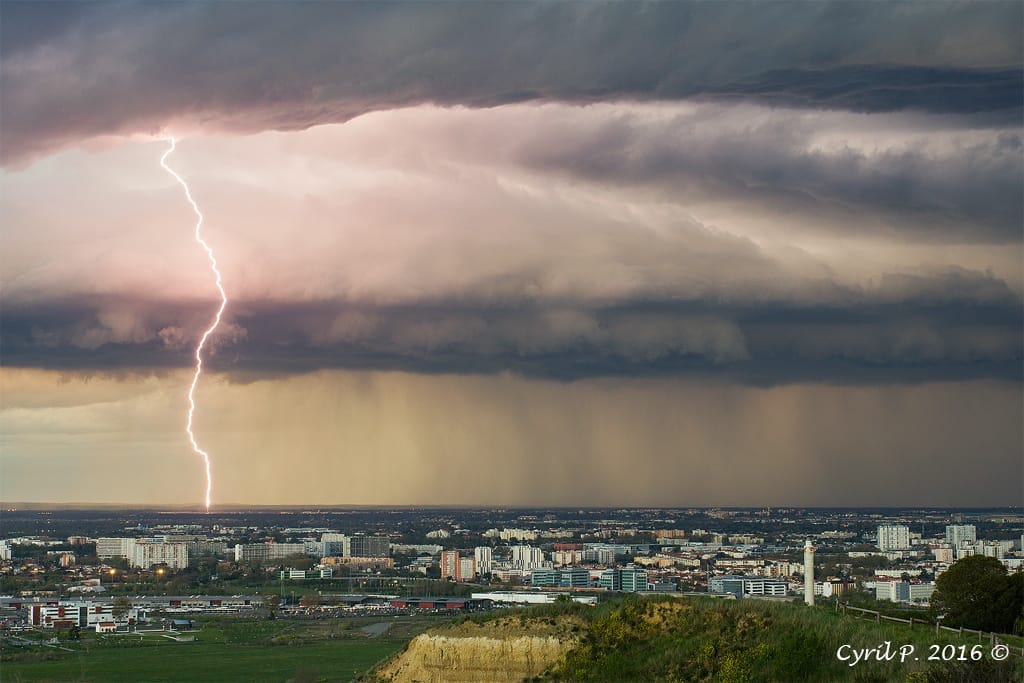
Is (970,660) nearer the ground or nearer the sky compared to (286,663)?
nearer the sky

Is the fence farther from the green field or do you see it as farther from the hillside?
the green field

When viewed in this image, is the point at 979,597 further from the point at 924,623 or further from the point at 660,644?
the point at 660,644

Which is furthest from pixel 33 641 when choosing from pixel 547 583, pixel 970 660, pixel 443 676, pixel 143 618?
pixel 970 660

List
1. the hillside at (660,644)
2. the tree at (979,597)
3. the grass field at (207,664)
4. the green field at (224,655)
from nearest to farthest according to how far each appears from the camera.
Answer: the hillside at (660,644) → the tree at (979,597) → the grass field at (207,664) → the green field at (224,655)

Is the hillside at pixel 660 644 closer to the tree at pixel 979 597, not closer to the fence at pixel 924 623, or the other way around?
the fence at pixel 924 623

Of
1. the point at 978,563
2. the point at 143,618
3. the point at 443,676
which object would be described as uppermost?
the point at 978,563

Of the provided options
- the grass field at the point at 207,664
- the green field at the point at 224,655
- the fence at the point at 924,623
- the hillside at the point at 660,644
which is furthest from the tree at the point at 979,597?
the grass field at the point at 207,664

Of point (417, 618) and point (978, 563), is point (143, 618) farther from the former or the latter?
point (978, 563)
